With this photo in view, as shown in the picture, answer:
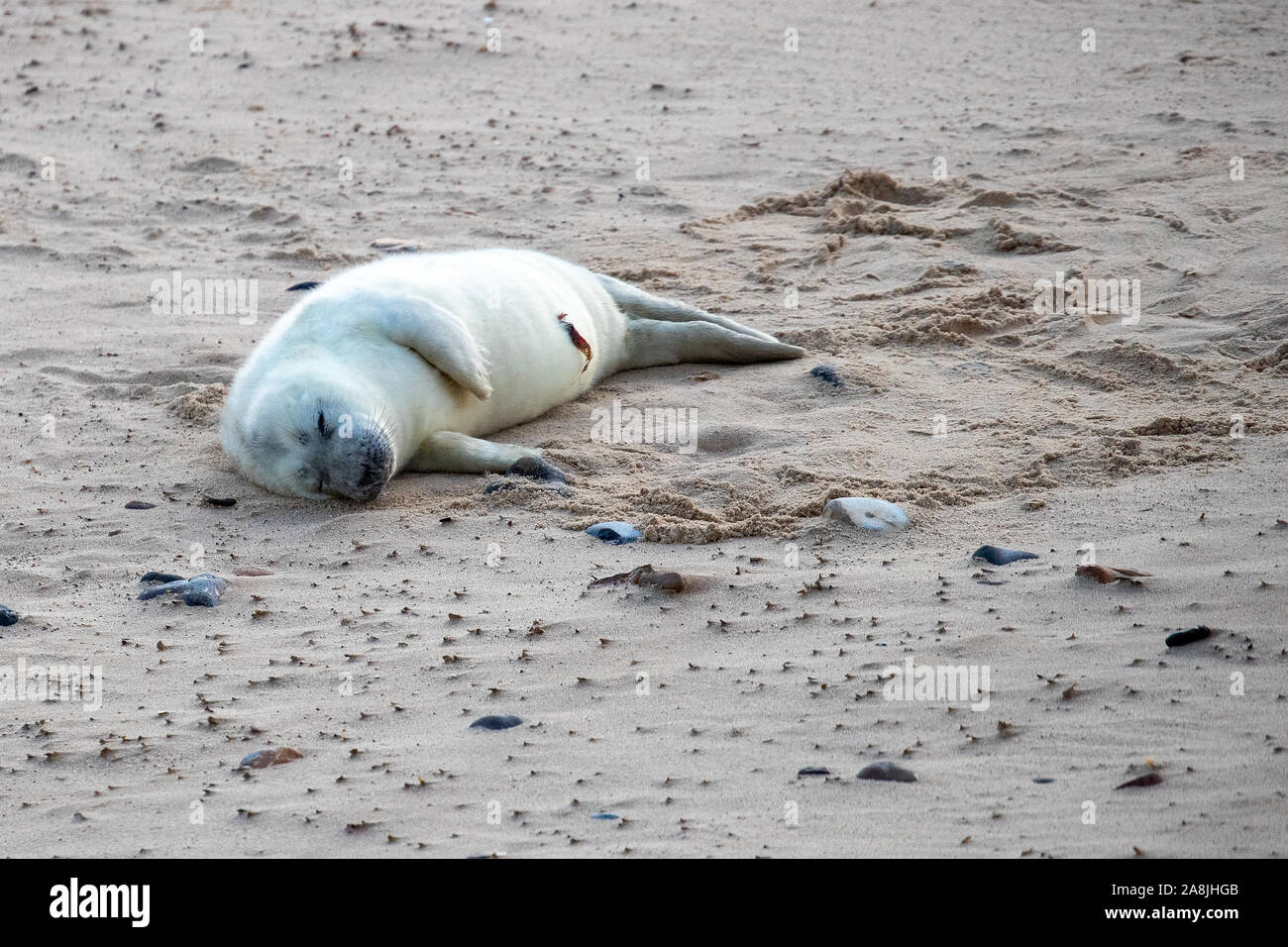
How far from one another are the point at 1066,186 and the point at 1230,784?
5.04 m

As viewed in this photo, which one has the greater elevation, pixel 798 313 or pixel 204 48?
pixel 204 48

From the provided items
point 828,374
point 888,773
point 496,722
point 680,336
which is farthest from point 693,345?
point 888,773

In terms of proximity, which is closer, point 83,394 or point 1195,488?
point 1195,488

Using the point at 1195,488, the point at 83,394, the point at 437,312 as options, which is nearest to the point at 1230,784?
the point at 1195,488

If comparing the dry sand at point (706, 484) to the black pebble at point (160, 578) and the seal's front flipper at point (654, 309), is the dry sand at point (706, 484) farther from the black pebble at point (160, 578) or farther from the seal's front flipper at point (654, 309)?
the seal's front flipper at point (654, 309)

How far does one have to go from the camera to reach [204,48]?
390 inches

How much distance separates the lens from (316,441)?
433cm

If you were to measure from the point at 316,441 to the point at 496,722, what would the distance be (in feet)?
5.56

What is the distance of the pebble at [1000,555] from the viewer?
3.44 m

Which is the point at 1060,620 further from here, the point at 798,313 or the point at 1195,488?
the point at 798,313

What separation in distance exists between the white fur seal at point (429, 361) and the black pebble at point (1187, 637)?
2.03 metres

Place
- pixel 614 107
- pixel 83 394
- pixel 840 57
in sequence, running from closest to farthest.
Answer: pixel 83 394 < pixel 614 107 < pixel 840 57

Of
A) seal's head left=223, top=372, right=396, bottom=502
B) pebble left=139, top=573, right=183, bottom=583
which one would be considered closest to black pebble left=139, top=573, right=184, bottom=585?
pebble left=139, top=573, right=183, bottom=583

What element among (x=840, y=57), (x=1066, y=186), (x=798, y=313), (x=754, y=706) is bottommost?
(x=754, y=706)
